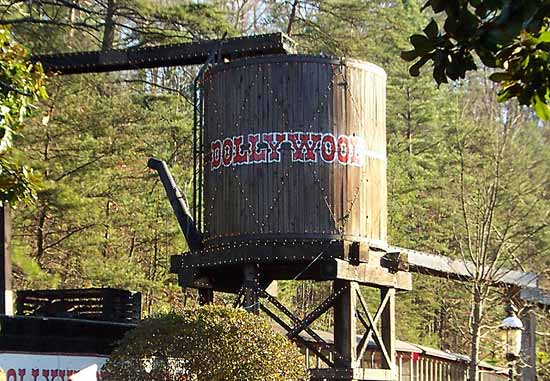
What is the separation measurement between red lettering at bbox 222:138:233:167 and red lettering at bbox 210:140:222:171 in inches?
4.8

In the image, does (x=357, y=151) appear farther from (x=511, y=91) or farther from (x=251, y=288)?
(x=511, y=91)

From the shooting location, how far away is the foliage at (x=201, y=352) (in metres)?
14.4

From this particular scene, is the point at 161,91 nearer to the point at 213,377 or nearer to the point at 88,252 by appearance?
Answer: the point at 88,252

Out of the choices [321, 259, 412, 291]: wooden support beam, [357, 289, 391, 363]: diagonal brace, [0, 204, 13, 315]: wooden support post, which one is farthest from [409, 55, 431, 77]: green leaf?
[0, 204, 13, 315]: wooden support post

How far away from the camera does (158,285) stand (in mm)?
28109

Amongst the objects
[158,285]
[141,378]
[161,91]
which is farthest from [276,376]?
[161,91]

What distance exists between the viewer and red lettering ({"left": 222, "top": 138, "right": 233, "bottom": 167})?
1828cm

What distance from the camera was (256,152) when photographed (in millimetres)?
17969

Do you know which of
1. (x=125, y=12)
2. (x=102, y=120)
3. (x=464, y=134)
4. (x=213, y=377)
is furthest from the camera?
(x=464, y=134)

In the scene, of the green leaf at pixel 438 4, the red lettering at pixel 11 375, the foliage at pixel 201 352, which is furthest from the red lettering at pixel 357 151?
the green leaf at pixel 438 4

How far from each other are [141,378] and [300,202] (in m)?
4.45

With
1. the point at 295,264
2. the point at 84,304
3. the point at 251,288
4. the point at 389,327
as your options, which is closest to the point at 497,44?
the point at 251,288

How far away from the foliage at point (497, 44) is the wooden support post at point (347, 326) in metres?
12.6

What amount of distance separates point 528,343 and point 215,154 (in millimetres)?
9867
